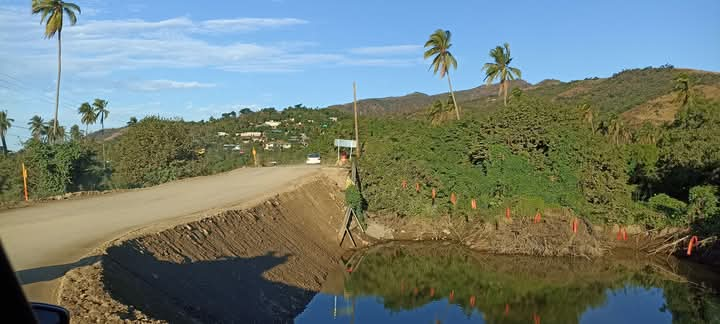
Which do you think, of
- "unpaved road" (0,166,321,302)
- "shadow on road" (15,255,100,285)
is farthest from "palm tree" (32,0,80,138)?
"shadow on road" (15,255,100,285)

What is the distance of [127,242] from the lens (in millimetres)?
Result: 15109

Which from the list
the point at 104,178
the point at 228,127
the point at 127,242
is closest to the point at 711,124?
the point at 127,242

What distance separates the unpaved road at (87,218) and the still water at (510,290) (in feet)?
19.5

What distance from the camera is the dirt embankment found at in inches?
437

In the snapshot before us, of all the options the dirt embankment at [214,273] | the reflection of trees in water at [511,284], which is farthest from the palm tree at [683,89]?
the dirt embankment at [214,273]

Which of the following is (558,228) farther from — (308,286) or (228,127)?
(228,127)

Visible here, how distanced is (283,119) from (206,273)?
2778 inches

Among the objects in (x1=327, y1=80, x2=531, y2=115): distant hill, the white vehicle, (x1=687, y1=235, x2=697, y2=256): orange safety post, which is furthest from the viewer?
(x1=327, y1=80, x2=531, y2=115): distant hill

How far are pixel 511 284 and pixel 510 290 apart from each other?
0.83 meters

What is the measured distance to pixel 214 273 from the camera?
1639cm

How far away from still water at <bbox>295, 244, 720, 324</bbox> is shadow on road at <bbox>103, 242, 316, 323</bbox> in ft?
4.11

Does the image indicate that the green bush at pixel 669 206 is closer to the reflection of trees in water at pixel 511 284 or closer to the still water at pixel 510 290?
the still water at pixel 510 290

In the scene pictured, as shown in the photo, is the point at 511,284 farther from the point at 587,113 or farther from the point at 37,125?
the point at 37,125

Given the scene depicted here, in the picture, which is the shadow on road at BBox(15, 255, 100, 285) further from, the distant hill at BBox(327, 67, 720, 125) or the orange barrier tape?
the distant hill at BBox(327, 67, 720, 125)
